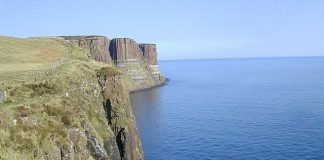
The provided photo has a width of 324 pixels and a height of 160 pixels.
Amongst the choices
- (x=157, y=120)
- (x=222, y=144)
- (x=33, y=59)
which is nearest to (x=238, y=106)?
(x=157, y=120)

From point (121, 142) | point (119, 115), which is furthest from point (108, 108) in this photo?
point (121, 142)

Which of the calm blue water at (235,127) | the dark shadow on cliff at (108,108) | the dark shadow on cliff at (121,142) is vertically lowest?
the calm blue water at (235,127)

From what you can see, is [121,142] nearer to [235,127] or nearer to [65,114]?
[65,114]

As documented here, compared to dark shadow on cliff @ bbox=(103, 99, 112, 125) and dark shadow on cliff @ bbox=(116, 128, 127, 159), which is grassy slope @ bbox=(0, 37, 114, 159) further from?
dark shadow on cliff @ bbox=(116, 128, 127, 159)

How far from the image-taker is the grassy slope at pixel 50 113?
38450 mm

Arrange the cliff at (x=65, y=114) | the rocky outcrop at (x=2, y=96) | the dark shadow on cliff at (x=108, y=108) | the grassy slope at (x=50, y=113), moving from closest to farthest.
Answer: the grassy slope at (x=50, y=113), the cliff at (x=65, y=114), the rocky outcrop at (x=2, y=96), the dark shadow on cliff at (x=108, y=108)

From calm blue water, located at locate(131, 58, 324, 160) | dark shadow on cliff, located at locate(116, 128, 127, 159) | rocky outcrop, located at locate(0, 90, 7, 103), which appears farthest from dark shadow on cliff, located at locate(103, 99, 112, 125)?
calm blue water, located at locate(131, 58, 324, 160)

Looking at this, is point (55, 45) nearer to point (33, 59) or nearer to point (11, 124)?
point (33, 59)

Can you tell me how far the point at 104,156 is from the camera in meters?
49.0

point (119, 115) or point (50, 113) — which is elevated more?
point (50, 113)

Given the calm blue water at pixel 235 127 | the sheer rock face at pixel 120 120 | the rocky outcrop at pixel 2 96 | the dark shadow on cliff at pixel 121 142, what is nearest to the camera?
the rocky outcrop at pixel 2 96

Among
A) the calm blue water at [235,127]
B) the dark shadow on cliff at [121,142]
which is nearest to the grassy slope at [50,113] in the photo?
the dark shadow on cliff at [121,142]

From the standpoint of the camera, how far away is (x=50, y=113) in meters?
43.7

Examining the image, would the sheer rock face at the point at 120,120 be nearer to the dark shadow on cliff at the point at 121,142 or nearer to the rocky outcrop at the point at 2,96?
the dark shadow on cliff at the point at 121,142
